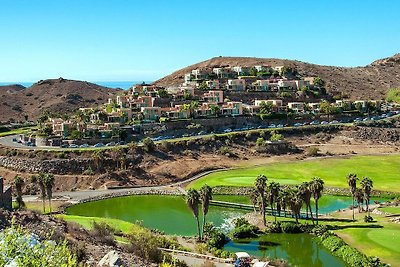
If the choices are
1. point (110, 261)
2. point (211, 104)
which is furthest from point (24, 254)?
point (211, 104)

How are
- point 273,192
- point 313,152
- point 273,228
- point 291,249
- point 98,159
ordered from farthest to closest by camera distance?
1. point 313,152
2. point 98,159
3. point 273,192
4. point 273,228
5. point 291,249

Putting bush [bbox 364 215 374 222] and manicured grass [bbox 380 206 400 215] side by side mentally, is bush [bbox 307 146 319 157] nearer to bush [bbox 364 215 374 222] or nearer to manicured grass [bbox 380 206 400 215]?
manicured grass [bbox 380 206 400 215]

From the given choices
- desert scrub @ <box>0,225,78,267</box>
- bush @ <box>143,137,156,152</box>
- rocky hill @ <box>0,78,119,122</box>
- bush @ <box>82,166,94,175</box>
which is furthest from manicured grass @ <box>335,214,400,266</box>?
rocky hill @ <box>0,78,119,122</box>

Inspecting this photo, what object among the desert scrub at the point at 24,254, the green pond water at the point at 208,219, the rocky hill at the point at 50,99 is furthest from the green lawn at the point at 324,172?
the rocky hill at the point at 50,99

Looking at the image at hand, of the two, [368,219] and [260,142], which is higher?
[260,142]

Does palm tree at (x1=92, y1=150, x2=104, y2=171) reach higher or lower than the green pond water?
higher

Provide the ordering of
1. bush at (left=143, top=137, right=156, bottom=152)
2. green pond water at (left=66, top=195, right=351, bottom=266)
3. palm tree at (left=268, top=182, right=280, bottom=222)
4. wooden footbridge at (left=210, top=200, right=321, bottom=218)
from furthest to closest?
bush at (left=143, top=137, right=156, bottom=152)
wooden footbridge at (left=210, top=200, right=321, bottom=218)
palm tree at (left=268, top=182, right=280, bottom=222)
green pond water at (left=66, top=195, right=351, bottom=266)

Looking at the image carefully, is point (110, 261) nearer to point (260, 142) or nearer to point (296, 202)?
point (296, 202)
